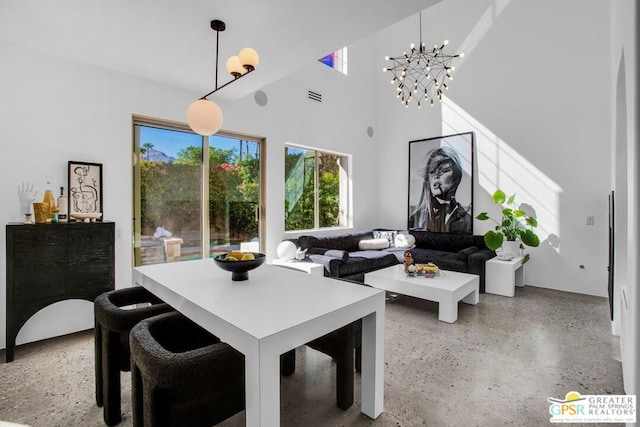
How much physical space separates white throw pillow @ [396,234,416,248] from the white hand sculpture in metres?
5.22

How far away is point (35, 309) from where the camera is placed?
271 centimetres

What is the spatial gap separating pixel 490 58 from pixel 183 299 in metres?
6.18

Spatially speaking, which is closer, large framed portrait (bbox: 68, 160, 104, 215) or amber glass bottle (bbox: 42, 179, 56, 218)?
amber glass bottle (bbox: 42, 179, 56, 218)

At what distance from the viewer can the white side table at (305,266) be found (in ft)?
13.7

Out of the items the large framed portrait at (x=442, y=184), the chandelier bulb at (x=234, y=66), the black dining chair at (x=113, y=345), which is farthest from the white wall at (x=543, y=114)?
the black dining chair at (x=113, y=345)

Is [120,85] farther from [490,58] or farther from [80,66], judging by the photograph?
[490,58]

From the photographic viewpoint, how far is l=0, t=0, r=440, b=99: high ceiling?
2.26m

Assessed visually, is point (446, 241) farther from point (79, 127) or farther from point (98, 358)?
point (79, 127)

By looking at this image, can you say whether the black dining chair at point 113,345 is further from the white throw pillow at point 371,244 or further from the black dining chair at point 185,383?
the white throw pillow at point 371,244

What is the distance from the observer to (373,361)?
1809 millimetres

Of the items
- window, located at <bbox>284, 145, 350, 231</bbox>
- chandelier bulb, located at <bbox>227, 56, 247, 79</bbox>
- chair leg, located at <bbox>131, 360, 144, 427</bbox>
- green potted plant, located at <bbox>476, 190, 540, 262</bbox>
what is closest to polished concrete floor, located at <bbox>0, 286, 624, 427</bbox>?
chair leg, located at <bbox>131, 360, 144, 427</bbox>

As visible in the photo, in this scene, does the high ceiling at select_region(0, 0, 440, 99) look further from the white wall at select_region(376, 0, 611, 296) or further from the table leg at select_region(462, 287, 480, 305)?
the white wall at select_region(376, 0, 611, 296)

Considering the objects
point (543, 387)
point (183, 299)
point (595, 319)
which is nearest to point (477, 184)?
point (595, 319)

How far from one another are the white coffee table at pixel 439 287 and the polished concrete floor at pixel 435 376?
8.1 inches
